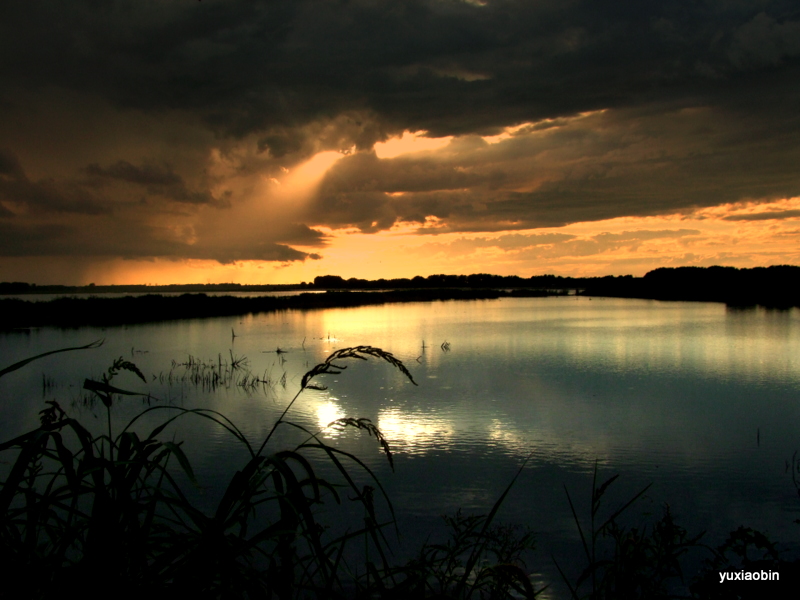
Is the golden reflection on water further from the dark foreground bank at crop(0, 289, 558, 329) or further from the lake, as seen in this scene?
the dark foreground bank at crop(0, 289, 558, 329)

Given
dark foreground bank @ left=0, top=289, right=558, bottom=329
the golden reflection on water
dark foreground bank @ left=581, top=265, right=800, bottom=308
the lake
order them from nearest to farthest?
the lake < the golden reflection on water < dark foreground bank @ left=0, top=289, right=558, bottom=329 < dark foreground bank @ left=581, top=265, right=800, bottom=308

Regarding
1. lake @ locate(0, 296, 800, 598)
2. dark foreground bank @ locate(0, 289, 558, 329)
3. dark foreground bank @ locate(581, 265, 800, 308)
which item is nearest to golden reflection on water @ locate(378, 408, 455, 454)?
lake @ locate(0, 296, 800, 598)

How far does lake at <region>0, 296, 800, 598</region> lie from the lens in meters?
6.81

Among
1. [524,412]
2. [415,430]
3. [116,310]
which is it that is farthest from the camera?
[116,310]

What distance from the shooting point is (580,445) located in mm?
9125

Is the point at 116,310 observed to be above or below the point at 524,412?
above

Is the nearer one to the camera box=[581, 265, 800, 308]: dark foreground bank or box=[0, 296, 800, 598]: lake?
box=[0, 296, 800, 598]: lake

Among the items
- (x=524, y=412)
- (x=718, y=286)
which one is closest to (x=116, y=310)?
(x=524, y=412)

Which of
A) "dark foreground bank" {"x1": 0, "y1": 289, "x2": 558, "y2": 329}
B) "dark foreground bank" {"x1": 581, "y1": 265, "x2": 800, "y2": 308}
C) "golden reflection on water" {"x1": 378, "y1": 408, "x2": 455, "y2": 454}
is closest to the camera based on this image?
"golden reflection on water" {"x1": 378, "y1": 408, "x2": 455, "y2": 454}

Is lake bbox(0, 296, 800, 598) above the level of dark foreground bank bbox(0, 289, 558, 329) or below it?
→ below

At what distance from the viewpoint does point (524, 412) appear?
450 inches

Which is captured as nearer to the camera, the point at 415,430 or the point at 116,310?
the point at 415,430

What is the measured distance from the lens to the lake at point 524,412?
22.4 ft

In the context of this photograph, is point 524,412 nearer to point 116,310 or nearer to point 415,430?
point 415,430
